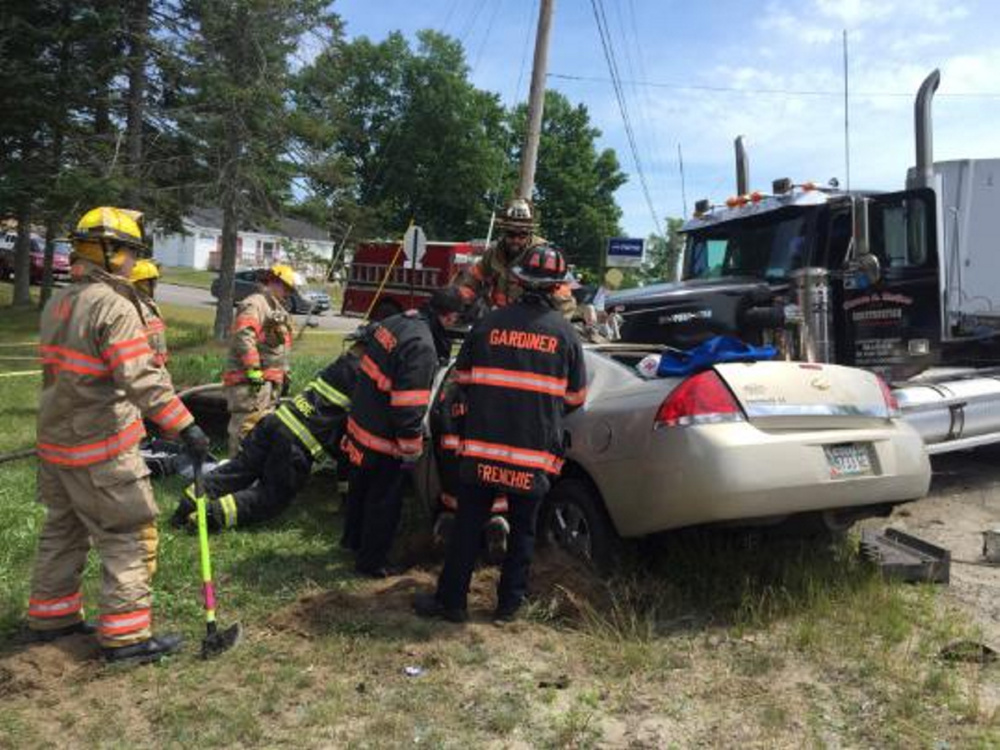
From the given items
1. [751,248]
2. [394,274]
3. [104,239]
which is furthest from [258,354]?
[394,274]

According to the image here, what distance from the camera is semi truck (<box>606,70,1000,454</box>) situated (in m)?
6.83

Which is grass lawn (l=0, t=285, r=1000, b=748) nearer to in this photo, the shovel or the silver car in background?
the shovel

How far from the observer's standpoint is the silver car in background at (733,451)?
408 cm

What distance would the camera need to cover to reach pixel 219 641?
394 cm

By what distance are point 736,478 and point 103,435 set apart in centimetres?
276

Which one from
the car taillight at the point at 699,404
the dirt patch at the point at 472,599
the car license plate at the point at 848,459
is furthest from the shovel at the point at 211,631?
the car license plate at the point at 848,459

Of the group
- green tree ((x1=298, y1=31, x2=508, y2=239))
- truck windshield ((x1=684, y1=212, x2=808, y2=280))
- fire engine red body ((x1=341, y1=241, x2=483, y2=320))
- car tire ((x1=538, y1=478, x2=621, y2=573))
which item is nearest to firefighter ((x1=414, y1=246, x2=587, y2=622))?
car tire ((x1=538, y1=478, x2=621, y2=573))

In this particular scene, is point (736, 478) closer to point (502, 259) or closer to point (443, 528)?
point (443, 528)

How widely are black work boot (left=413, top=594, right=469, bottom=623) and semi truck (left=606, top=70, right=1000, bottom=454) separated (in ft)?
11.5

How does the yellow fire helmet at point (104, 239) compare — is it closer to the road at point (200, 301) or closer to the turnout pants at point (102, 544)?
the turnout pants at point (102, 544)

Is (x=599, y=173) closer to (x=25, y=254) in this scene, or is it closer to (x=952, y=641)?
(x=25, y=254)

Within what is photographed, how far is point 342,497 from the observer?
6434mm

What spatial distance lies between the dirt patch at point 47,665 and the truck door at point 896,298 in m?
5.93

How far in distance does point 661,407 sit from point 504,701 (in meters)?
1.54
